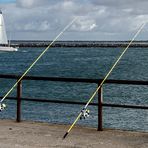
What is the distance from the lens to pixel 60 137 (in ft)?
33.7

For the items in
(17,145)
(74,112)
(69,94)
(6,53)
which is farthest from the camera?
(6,53)

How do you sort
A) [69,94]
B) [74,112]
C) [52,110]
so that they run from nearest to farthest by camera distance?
[74,112] → [52,110] → [69,94]

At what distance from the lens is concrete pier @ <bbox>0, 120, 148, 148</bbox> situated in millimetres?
9547

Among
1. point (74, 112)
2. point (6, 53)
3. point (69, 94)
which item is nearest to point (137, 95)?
point (69, 94)

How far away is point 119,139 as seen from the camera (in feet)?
33.3

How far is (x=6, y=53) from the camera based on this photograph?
186m

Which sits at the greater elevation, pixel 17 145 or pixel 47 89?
pixel 17 145

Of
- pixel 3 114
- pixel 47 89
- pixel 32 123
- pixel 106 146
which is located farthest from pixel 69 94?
pixel 106 146

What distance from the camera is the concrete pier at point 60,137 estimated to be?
9.55m

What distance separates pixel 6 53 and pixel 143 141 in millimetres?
177587

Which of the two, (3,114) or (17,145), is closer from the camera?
(17,145)

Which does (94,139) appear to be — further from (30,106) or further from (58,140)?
(30,106)

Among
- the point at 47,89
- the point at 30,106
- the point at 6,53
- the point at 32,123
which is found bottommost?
the point at 6,53

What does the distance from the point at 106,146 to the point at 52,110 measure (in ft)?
50.5
